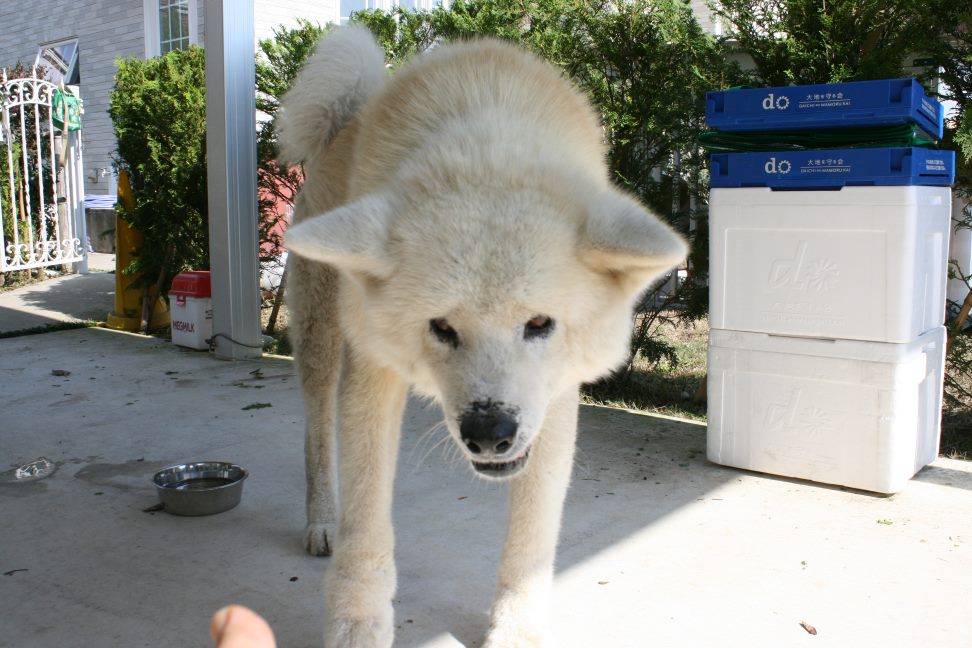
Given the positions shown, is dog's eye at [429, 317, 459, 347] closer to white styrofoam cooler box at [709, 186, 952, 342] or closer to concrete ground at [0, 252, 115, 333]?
white styrofoam cooler box at [709, 186, 952, 342]

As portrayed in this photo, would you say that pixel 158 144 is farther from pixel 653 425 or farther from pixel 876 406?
pixel 876 406

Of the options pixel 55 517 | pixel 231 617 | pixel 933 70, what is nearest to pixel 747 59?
pixel 933 70

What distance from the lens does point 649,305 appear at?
5.15m

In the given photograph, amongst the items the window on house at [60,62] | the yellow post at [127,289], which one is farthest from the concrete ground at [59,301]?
the window on house at [60,62]

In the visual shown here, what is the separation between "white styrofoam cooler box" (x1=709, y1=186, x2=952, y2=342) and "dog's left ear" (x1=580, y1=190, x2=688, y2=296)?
1.64 m

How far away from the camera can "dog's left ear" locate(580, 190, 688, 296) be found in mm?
1871

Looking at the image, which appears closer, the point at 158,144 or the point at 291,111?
the point at 291,111

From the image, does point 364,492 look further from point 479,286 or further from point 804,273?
point 804,273

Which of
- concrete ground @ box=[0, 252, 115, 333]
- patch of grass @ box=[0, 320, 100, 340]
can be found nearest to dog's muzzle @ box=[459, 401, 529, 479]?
patch of grass @ box=[0, 320, 100, 340]

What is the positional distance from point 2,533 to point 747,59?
454cm

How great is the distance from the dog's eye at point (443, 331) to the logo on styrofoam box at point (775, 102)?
2.15 m


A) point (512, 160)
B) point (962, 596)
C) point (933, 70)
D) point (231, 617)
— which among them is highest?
point (933, 70)

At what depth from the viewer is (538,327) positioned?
6.44ft

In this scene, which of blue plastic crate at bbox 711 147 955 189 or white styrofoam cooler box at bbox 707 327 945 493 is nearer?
blue plastic crate at bbox 711 147 955 189
